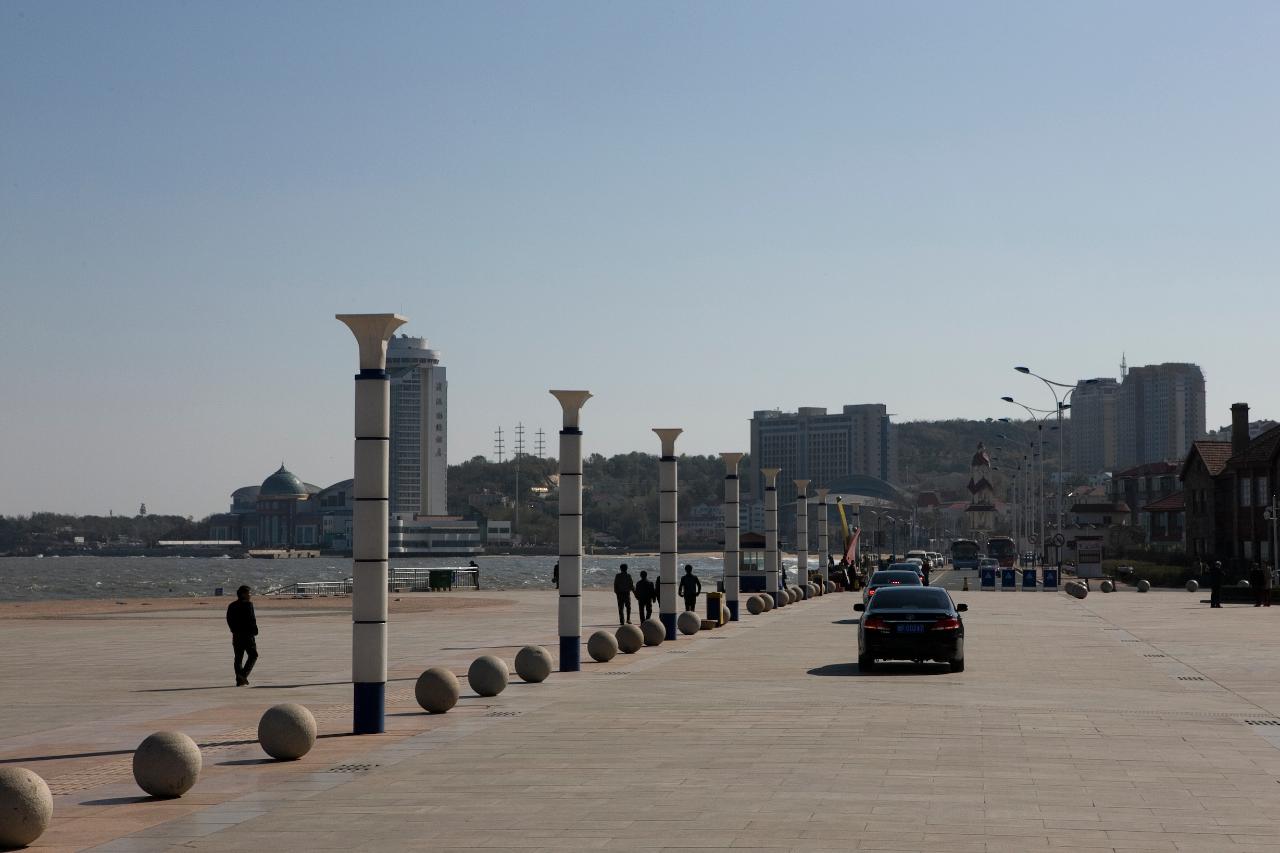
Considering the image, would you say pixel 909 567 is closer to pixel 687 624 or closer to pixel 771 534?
pixel 771 534

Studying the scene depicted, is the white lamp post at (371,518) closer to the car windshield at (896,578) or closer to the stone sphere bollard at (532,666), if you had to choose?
the stone sphere bollard at (532,666)

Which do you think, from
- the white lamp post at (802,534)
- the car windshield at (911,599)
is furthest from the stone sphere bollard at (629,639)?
the white lamp post at (802,534)

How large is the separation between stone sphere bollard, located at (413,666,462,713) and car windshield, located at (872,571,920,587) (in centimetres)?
2191

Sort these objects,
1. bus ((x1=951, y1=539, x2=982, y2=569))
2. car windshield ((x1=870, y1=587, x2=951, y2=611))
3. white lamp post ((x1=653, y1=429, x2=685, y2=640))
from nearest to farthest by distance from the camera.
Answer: car windshield ((x1=870, y1=587, x2=951, y2=611)), white lamp post ((x1=653, y1=429, x2=685, y2=640)), bus ((x1=951, y1=539, x2=982, y2=569))

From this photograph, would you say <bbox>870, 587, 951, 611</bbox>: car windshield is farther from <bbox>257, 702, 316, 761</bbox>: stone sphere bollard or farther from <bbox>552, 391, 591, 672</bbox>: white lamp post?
<bbox>257, 702, 316, 761</bbox>: stone sphere bollard

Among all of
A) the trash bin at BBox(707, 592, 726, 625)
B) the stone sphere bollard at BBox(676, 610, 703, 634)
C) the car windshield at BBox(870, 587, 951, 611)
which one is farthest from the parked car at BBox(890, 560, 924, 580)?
the car windshield at BBox(870, 587, 951, 611)

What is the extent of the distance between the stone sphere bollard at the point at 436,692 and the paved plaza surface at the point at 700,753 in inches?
9.7

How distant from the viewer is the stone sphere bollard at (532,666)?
22.1 meters

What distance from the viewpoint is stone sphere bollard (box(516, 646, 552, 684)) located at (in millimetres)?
22094

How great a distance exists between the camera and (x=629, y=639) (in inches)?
1109

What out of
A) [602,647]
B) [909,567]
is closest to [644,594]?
[602,647]

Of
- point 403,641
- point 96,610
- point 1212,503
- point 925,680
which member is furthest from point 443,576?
point 925,680

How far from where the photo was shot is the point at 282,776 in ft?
44.6

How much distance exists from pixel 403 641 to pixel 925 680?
14.2m
